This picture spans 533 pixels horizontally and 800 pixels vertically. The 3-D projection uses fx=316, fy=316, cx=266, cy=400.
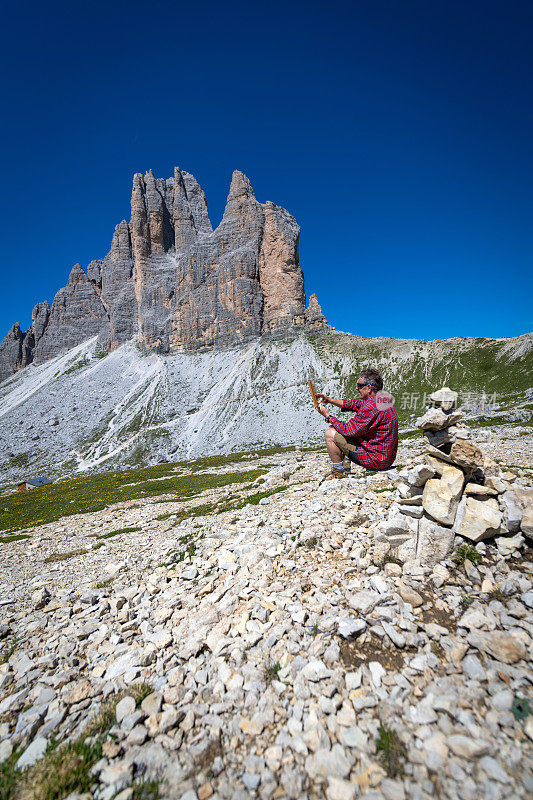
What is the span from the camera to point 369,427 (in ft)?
28.2

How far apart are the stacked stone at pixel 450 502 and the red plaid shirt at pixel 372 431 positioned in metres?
1.94

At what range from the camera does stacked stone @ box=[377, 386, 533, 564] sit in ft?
17.4

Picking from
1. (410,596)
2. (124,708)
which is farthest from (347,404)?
(124,708)

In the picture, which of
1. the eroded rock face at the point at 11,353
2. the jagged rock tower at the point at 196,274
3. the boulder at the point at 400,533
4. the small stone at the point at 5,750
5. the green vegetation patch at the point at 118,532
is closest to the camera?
the small stone at the point at 5,750

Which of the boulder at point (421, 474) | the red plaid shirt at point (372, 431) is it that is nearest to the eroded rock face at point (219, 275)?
the red plaid shirt at point (372, 431)

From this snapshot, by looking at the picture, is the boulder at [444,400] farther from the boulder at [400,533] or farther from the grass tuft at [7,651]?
the grass tuft at [7,651]

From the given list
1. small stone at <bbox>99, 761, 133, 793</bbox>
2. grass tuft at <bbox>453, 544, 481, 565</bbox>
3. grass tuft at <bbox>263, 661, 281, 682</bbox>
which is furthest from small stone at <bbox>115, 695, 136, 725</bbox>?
grass tuft at <bbox>453, 544, 481, 565</bbox>

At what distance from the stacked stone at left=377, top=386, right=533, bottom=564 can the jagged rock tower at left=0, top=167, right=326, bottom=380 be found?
101 meters

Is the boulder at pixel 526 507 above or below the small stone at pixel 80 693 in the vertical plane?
above

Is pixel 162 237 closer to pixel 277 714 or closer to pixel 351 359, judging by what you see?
pixel 351 359

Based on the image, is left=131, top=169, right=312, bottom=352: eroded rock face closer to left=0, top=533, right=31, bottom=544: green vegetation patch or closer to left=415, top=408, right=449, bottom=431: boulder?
left=0, top=533, right=31, bottom=544: green vegetation patch

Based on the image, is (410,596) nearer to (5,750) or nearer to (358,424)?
(358,424)

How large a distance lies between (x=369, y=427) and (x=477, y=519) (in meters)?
3.50

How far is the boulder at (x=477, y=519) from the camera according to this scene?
17.4 ft
